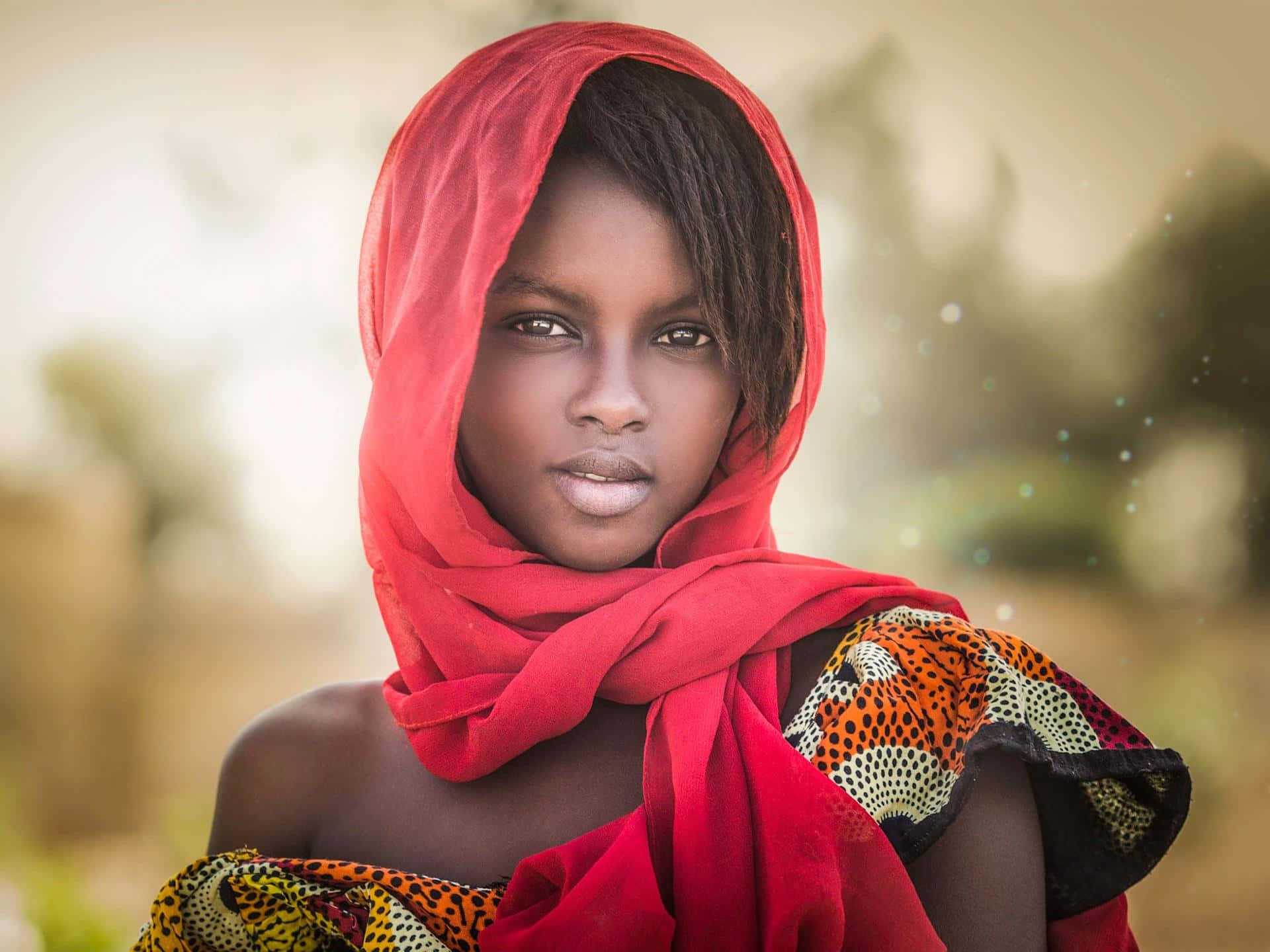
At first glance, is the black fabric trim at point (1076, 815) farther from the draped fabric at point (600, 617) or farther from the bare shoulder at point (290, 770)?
the bare shoulder at point (290, 770)

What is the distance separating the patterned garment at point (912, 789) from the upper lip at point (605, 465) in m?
0.25

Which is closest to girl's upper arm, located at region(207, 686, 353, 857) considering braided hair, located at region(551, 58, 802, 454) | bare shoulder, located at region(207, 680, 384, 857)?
bare shoulder, located at region(207, 680, 384, 857)

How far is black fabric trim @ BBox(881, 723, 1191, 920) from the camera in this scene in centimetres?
79

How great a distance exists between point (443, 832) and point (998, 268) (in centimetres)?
186

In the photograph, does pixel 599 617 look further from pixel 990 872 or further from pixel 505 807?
pixel 990 872

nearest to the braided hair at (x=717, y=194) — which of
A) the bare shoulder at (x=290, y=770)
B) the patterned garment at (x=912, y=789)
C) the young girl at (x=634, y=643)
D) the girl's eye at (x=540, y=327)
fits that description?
the young girl at (x=634, y=643)

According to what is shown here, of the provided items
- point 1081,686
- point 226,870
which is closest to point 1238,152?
point 1081,686

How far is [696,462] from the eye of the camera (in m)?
0.97

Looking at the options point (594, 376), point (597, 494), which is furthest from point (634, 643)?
point (594, 376)

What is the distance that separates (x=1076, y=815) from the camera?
0.89m

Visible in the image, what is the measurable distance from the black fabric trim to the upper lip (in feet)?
1.21

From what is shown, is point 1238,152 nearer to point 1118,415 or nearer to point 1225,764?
point 1118,415

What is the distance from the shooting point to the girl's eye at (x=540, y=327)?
94 cm

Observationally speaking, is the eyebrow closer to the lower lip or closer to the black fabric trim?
the lower lip
